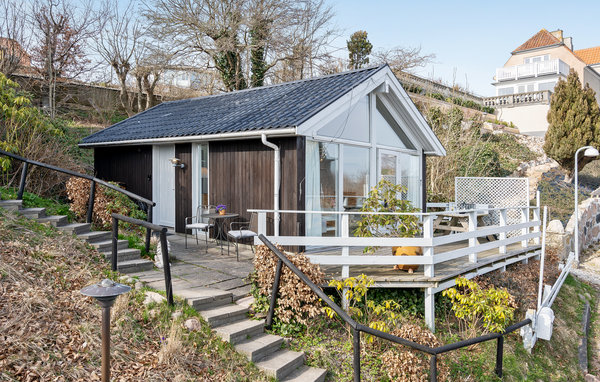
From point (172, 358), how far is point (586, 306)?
10.1m

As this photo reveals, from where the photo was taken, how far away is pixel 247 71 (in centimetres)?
1934

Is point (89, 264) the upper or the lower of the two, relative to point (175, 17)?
lower

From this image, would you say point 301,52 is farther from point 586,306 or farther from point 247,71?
point 586,306

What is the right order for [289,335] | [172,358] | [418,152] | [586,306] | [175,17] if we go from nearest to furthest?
1. [172,358]
2. [289,335]
3. [586,306]
4. [418,152]
5. [175,17]

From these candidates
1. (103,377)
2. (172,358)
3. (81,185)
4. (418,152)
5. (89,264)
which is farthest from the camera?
(418,152)

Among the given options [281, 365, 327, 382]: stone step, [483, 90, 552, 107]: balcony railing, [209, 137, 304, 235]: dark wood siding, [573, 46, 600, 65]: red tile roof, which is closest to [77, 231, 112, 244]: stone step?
[209, 137, 304, 235]: dark wood siding

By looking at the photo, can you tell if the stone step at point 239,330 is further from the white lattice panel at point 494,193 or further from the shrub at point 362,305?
the white lattice panel at point 494,193

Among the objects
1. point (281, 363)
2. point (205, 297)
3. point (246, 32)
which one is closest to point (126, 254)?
point (205, 297)

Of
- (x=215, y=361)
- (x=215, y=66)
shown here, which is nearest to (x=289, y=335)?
(x=215, y=361)

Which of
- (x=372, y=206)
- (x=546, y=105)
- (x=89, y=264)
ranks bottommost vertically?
(x=89, y=264)

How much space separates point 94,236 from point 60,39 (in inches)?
508

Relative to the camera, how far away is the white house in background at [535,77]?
27453 millimetres

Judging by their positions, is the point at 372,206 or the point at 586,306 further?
the point at 586,306

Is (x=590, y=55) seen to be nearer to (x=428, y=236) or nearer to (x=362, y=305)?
(x=428, y=236)
